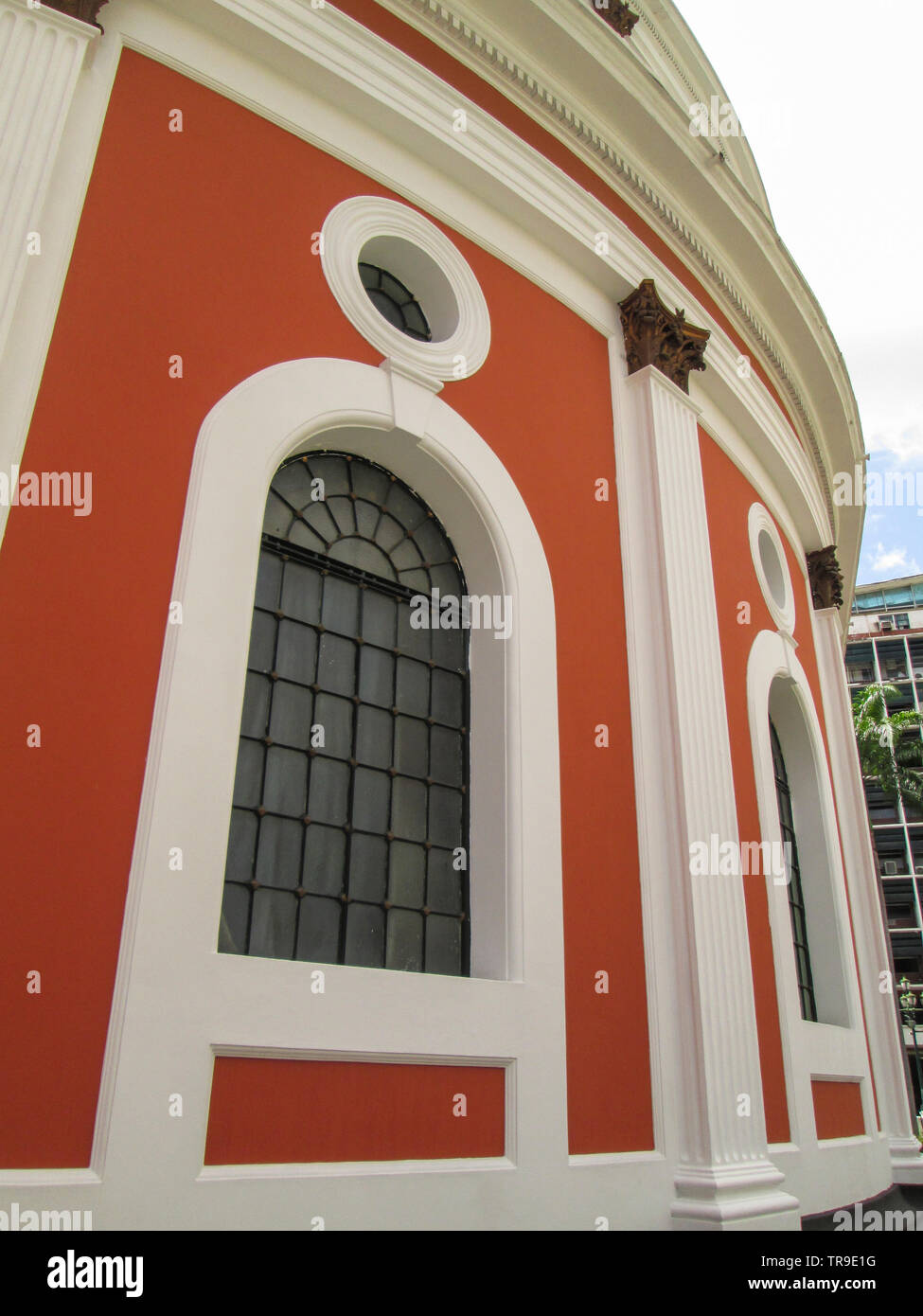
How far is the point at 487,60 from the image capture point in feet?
23.8

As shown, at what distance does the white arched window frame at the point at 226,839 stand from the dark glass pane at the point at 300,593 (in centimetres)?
53

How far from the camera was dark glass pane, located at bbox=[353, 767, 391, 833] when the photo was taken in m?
5.30

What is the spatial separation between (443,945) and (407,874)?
44 cm

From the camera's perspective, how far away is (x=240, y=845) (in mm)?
4824

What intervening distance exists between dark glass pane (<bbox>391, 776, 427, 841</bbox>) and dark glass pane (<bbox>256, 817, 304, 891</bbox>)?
62 cm

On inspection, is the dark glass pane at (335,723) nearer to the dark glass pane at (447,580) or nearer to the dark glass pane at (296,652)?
the dark glass pane at (296,652)

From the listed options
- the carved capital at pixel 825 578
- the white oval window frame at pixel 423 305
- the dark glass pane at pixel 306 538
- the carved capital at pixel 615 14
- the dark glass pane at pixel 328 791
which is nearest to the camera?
the dark glass pane at pixel 328 791

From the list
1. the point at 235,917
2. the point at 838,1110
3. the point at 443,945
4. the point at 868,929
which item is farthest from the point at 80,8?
the point at 868,929

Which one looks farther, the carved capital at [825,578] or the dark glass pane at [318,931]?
the carved capital at [825,578]

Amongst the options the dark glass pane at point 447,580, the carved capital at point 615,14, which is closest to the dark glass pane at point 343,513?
the dark glass pane at point 447,580

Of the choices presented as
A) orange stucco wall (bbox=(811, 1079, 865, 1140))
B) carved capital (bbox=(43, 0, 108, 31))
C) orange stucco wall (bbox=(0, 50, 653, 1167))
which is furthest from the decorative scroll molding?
orange stucco wall (bbox=(811, 1079, 865, 1140))

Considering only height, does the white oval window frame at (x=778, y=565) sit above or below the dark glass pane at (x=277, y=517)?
above

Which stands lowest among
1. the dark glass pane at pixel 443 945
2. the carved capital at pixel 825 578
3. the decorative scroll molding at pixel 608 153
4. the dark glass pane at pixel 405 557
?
the dark glass pane at pixel 443 945

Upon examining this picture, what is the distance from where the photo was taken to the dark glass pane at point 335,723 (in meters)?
5.32
